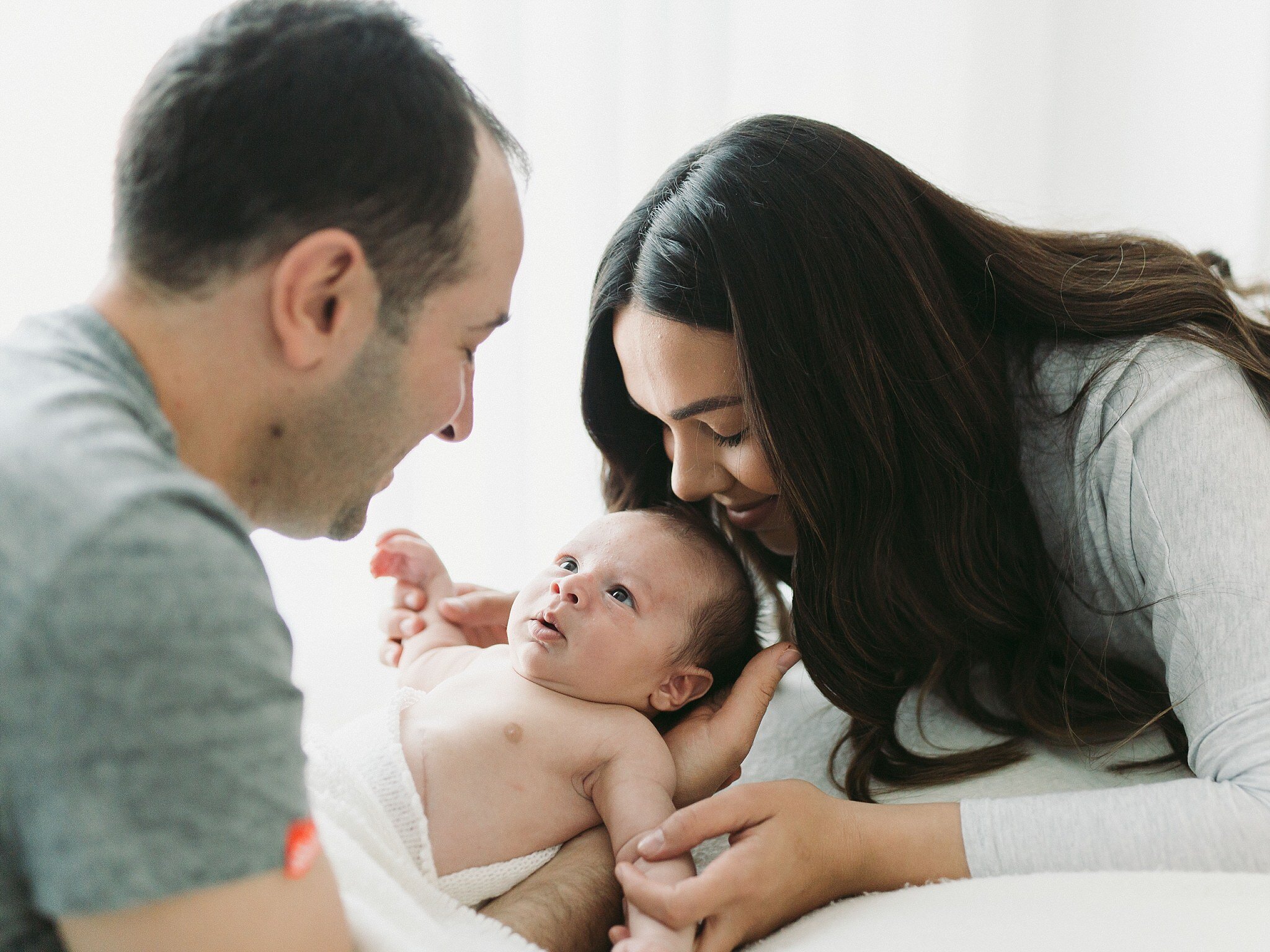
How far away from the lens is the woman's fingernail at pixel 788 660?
1356 millimetres

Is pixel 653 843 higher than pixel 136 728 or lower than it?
lower

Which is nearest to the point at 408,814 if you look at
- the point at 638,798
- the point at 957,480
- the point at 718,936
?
the point at 638,798

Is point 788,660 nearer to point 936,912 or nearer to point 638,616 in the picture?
point 638,616

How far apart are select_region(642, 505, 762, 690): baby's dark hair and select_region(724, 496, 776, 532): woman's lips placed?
0.24 ft

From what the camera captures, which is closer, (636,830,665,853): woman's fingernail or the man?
the man

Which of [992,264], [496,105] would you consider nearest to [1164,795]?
[992,264]

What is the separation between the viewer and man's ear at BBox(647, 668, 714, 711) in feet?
4.54

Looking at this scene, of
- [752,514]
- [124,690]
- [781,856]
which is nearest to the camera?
[124,690]

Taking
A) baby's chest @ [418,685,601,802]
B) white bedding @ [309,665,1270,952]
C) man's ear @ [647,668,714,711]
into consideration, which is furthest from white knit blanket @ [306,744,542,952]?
man's ear @ [647,668,714,711]

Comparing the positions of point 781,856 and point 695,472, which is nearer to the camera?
point 781,856

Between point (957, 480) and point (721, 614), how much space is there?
367mm

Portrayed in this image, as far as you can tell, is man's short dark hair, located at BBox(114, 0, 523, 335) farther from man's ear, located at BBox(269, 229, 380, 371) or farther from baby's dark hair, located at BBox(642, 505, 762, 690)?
baby's dark hair, located at BBox(642, 505, 762, 690)

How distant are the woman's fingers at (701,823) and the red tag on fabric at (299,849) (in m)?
0.43

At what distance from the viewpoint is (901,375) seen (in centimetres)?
133
